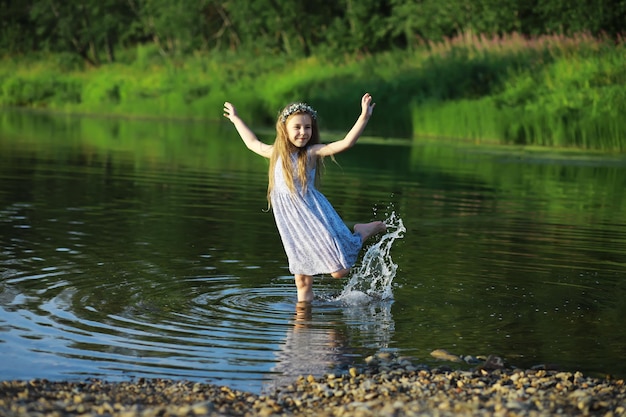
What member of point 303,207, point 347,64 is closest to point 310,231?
point 303,207

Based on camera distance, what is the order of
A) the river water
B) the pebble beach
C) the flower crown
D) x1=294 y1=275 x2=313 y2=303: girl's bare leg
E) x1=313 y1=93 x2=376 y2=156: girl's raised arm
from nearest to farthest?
the pebble beach, the river water, x1=313 y1=93 x2=376 y2=156: girl's raised arm, the flower crown, x1=294 y1=275 x2=313 y2=303: girl's bare leg

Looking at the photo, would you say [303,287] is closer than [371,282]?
Yes

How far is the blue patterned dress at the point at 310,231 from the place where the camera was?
948 centimetres

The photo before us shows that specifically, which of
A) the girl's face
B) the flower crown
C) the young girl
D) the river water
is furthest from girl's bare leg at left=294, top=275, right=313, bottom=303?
the flower crown

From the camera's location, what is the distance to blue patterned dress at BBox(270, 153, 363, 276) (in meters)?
9.48

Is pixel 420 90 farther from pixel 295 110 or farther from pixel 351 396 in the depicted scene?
pixel 351 396

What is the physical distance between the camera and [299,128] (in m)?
9.44

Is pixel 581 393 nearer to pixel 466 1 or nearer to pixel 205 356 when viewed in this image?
pixel 205 356

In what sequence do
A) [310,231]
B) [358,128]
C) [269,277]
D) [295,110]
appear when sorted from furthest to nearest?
1. [269,277]
2. [310,231]
3. [295,110]
4. [358,128]

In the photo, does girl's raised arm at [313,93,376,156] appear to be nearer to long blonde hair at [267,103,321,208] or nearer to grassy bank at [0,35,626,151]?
long blonde hair at [267,103,321,208]

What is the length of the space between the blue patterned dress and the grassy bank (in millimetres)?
17480

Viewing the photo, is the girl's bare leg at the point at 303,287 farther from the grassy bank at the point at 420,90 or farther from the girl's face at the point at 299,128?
the grassy bank at the point at 420,90

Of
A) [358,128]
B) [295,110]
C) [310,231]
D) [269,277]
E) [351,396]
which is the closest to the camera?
[351,396]

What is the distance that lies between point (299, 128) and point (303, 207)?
0.59 metres
